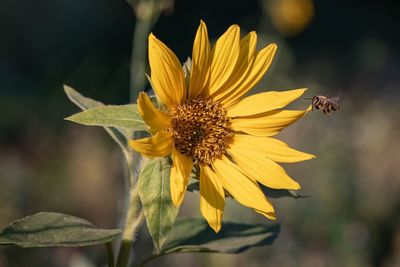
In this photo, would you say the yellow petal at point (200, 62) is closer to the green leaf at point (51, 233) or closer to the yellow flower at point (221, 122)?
the yellow flower at point (221, 122)

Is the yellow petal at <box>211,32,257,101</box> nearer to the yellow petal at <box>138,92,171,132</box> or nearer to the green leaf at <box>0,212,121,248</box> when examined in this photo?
the yellow petal at <box>138,92,171,132</box>

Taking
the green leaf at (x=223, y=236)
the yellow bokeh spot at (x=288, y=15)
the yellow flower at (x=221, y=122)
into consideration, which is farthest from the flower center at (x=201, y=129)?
the yellow bokeh spot at (x=288, y=15)

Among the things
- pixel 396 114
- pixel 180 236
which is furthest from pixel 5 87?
pixel 180 236

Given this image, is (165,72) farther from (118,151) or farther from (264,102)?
(118,151)

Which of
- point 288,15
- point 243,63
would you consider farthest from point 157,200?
point 288,15

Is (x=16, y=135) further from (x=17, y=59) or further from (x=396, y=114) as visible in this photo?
(x=396, y=114)

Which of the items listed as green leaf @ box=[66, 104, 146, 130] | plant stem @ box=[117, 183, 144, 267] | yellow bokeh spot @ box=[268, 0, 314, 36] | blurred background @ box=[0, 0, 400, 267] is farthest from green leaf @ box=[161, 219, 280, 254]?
yellow bokeh spot @ box=[268, 0, 314, 36]
